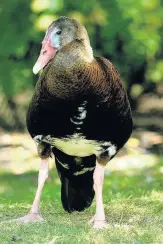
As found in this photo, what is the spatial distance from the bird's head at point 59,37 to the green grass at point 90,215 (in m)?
1.42

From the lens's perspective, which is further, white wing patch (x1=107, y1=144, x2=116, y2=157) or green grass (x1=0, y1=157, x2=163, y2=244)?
white wing patch (x1=107, y1=144, x2=116, y2=157)

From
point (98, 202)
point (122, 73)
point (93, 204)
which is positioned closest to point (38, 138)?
point (98, 202)

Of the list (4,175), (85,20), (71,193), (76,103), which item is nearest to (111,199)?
(71,193)

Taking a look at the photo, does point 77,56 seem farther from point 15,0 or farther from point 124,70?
point 124,70

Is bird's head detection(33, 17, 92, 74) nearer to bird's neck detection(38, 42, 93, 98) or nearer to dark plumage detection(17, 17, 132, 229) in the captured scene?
dark plumage detection(17, 17, 132, 229)

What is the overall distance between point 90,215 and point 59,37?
1.91 m

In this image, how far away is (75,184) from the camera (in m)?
7.74

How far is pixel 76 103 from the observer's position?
21.6 ft

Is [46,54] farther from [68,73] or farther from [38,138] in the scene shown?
[38,138]

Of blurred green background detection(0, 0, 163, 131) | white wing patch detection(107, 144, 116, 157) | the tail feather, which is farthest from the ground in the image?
blurred green background detection(0, 0, 163, 131)

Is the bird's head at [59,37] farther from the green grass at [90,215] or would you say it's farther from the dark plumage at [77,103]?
the green grass at [90,215]

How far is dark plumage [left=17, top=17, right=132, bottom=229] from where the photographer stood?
6.55 metres

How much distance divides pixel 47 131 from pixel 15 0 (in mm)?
6310

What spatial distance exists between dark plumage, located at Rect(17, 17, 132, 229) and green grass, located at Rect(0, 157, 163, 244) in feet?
2.10
